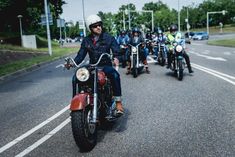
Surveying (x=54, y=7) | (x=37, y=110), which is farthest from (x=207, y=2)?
(x=37, y=110)

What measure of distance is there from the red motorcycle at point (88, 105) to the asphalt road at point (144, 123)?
0.69 ft

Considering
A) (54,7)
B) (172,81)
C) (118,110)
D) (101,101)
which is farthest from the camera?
(54,7)

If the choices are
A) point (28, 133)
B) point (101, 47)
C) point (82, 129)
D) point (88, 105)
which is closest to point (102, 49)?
point (101, 47)

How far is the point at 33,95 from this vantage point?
11195 mm

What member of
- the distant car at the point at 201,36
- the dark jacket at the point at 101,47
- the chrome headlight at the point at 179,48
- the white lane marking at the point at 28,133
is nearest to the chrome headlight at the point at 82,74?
the dark jacket at the point at 101,47

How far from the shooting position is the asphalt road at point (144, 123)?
17.2 ft

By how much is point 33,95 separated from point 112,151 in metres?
6.46

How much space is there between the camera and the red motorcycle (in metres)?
5.12

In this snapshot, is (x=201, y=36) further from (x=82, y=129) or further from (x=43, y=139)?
(x=82, y=129)

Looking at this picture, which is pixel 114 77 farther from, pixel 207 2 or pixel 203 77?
pixel 207 2

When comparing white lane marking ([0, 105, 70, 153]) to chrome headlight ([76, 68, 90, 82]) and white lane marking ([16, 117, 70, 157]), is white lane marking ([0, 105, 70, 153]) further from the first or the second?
chrome headlight ([76, 68, 90, 82])

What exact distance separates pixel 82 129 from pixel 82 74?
0.77 m

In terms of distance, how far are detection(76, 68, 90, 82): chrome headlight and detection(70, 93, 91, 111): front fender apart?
0.21 m

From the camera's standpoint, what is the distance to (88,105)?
5.40 meters
